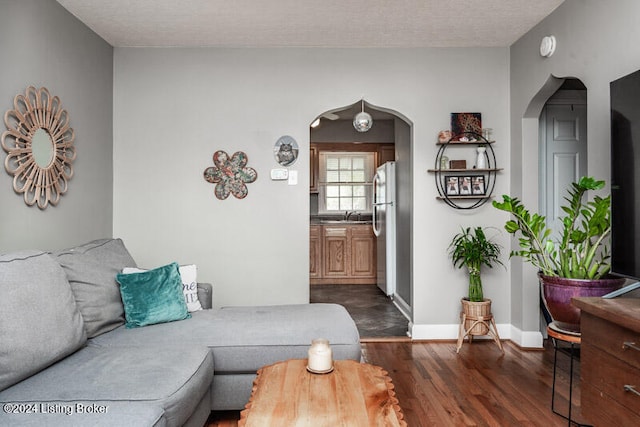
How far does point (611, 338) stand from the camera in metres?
1.89

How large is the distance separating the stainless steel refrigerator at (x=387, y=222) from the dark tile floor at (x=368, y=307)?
Answer: 29cm

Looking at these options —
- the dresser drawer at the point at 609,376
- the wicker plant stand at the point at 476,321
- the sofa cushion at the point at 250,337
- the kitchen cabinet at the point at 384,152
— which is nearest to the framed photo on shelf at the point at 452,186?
the wicker plant stand at the point at 476,321

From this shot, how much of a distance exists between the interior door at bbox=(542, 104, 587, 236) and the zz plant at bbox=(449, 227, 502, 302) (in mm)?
650

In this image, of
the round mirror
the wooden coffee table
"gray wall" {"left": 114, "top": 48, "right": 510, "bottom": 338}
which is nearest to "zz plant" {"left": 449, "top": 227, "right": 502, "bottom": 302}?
"gray wall" {"left": 114, "top": 48, "right": 510, "bottom": 338}

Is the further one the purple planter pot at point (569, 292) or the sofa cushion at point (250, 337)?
the sofa cushion at point (250, 337)

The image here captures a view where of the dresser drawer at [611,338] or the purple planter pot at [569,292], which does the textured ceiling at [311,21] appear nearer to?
the purple planter pot at [569,292]

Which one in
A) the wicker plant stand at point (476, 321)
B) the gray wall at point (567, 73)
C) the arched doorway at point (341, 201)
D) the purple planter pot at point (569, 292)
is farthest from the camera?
the arched doorway at point (341, 201)

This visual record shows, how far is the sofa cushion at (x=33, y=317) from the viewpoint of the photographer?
1820mm

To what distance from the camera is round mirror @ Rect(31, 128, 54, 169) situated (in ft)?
9.64

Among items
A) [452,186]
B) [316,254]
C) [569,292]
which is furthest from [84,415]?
[316,254]

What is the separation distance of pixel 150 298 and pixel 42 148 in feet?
4.14

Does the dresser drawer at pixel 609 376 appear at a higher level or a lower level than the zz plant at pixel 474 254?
lower

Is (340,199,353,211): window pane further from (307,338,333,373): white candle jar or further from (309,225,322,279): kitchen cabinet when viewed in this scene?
(307,338,333,373): white candle jar

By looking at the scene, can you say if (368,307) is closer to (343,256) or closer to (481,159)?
(343,256)
